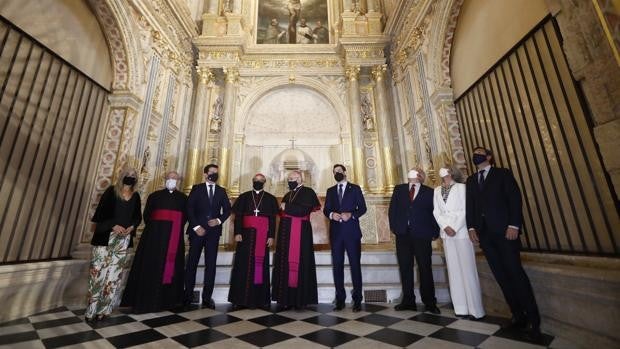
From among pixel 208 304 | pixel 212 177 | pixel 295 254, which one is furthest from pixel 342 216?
pixel 208 304

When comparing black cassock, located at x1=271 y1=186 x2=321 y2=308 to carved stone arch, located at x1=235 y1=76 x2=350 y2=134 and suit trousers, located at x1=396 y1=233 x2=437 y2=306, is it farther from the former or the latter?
carved stone arch, located at x1=235 y1=76 x2=350 y2=134

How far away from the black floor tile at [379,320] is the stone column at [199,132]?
465 cm

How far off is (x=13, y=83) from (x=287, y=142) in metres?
4.73

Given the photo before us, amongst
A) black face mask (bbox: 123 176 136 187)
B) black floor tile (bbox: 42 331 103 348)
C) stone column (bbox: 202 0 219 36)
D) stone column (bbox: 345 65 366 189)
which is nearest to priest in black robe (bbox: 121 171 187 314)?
black face mask (bbox: 123 176 136 187)

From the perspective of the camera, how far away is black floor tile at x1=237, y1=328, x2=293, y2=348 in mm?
1959

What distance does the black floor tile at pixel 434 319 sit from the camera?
2.34m

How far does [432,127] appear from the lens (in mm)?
4477

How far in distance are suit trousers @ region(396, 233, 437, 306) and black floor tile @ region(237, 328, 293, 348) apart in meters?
1.40

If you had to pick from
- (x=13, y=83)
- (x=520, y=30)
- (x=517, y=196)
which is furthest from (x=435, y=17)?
(x=13, y=83)

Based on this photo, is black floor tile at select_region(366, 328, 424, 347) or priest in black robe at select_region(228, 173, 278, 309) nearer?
black floor tile at select_region(366, 328, 424, 347)

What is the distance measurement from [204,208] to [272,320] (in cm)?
151

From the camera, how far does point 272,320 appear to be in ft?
8.25

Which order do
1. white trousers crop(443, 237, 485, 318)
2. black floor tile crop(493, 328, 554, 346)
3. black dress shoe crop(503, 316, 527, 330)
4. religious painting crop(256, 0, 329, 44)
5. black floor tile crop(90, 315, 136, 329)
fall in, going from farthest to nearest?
religious painting crop(256, 0, 329, 44)
white trousers crop(443, 237, 485, 318)
black floor tile crop(90, 315, 136, 329)
black dress shoe crop(503, 316, 527, 330)
black floor tile crop(493, 328, 554, 346)

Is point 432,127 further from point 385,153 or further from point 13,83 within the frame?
point 13,83
